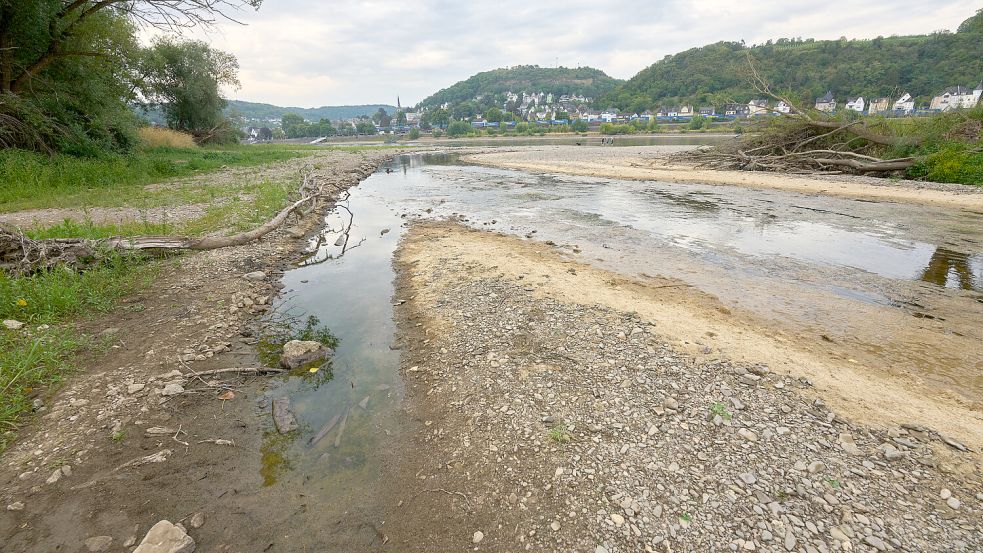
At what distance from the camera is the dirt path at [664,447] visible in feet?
12.2

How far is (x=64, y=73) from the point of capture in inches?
841

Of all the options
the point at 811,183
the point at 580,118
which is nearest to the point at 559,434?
the point at 811,183

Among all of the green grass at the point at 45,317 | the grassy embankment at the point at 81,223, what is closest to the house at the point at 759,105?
the grassy embankment at the point at 81,223

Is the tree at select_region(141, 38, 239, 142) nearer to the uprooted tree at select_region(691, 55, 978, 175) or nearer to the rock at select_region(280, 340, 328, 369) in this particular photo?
the rock at select_region(280, 340, 328, 369)

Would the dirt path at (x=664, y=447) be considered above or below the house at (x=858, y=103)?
below

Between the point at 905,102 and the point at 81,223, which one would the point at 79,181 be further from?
the point at 905,102

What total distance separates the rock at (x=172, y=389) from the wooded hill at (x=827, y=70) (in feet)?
312

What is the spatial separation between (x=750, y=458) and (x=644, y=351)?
2.33 metres

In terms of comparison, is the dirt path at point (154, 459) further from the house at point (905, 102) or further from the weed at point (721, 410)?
the house at point (905, 102)

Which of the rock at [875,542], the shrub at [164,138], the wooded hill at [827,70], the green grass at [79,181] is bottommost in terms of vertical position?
the rock at [875,542]

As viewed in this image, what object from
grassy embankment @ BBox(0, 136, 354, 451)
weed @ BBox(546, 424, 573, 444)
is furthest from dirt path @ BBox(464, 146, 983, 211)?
grassy embankment @ BBox(0, 136, 354, 451)

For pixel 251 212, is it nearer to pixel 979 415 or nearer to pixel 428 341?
pixel 428 341

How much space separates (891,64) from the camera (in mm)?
112375

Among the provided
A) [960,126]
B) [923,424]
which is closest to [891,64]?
[960,126]
